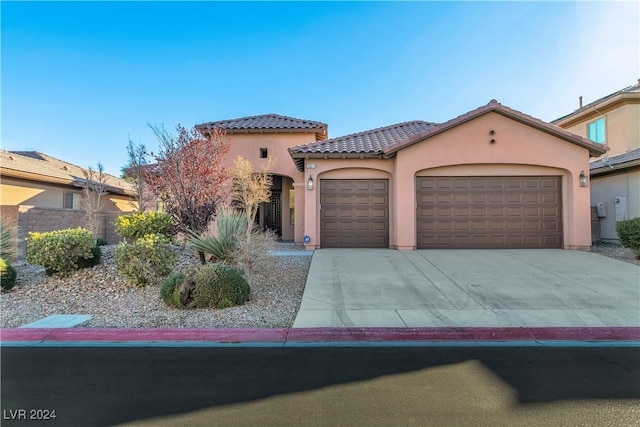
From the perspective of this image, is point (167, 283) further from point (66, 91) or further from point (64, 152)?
point (64, 152)

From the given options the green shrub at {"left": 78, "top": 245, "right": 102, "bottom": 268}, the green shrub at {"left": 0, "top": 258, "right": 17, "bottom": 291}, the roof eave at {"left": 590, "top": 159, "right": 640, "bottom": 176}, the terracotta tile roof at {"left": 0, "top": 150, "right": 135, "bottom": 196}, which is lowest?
the green shrub at {"left": 0, "top": 258, "right": 17, "bottom": 291}

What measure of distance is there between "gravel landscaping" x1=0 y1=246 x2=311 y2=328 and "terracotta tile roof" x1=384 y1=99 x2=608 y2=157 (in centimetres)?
644

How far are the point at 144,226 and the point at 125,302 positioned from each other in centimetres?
251

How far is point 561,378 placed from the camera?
422 centimetres

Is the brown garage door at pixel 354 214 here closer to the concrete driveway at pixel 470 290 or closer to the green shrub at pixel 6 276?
the concrete driveway at pixel 470 290

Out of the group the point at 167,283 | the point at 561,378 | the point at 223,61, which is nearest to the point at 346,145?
the point at 223,61

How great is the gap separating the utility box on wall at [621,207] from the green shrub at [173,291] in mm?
16091

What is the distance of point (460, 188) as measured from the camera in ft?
43.8

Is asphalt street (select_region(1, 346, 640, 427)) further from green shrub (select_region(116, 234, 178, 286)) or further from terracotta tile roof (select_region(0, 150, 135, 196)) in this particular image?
terracotta tile roof (select_region(0, 150, 135, 196))

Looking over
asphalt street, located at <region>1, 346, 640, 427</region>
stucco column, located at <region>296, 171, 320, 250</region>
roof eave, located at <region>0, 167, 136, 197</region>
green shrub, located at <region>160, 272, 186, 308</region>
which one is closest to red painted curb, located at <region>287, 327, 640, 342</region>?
asphalt street, located at <region>1, 346, 640, 427</region>

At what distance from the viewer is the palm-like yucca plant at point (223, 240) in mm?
8836

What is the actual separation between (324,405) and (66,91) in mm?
17637

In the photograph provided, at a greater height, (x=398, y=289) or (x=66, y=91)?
(x=66, y=91)

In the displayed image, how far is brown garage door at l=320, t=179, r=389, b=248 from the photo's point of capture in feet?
45.1
